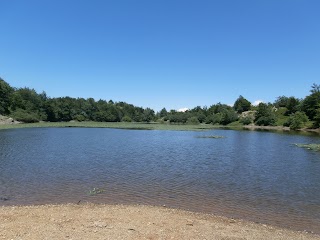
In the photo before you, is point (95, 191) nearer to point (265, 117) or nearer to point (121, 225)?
point (121, 225)

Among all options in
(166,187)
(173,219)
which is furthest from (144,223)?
(166,187)

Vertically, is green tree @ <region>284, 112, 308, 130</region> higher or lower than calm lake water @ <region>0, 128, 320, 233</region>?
higher

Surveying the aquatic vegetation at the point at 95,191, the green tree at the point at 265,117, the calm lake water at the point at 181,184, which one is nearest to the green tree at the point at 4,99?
the calm lake water at the point at 181,184

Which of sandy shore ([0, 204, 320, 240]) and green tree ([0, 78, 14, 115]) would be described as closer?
sandy shore ([0, 204, 320, 240])

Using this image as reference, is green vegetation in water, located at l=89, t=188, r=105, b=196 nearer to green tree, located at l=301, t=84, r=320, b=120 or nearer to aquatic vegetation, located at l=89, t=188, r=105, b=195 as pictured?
aquatic vegetation, located at l=89, t=188, r=105, b=195

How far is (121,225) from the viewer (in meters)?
13.5

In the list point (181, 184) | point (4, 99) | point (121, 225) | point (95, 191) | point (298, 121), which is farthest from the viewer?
point (4, 99)

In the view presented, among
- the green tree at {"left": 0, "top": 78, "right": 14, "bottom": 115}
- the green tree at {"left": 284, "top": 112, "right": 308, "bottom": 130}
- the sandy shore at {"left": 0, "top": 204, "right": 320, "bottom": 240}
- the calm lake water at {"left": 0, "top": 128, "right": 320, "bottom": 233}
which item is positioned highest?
the green tree at {"left": 0, "top": 78, "right": 14, "bottom": 115}

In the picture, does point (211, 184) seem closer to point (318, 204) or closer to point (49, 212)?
point (318, 204)

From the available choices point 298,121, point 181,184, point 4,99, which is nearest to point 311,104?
point 298,121

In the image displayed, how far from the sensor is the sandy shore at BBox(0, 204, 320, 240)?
1219cm

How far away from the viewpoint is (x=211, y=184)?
25.0 m

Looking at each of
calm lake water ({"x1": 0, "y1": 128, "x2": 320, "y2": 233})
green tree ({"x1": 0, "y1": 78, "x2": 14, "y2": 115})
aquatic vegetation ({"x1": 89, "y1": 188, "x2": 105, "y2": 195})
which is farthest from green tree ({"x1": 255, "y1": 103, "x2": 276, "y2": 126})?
aquatic vegetation ({"x1": 89, "y1": 188, "x2": 105, "y2": 195})

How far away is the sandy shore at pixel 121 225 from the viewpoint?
12188 millimetres
